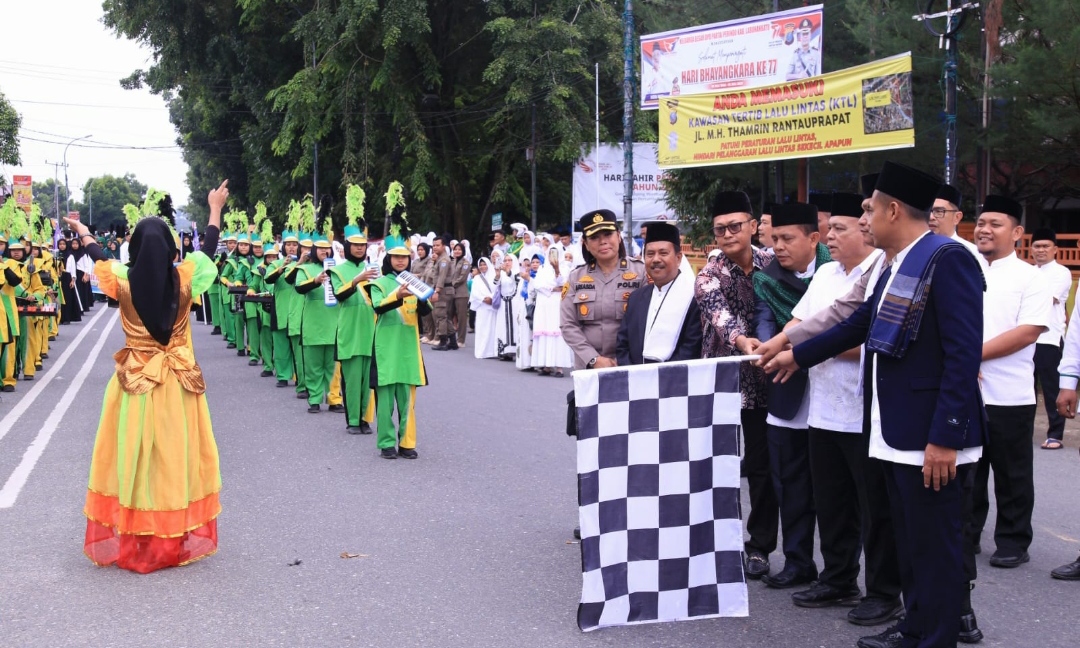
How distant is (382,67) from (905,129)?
17.9m

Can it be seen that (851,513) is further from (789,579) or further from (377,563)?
(377,563)

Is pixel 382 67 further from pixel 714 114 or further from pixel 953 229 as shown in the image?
pixel 953 229

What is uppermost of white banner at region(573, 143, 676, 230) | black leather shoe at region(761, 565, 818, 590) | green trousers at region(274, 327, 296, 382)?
white banner at region(573, 143, 676, 230)

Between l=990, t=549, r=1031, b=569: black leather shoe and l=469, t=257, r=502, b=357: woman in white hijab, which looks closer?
l=990, t=549, r=1031, b=569: black leather shoe

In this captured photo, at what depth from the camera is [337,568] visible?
6227mm

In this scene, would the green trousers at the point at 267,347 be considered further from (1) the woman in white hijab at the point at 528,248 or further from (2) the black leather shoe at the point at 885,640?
(2) the black leather shoe at the point at 885,640

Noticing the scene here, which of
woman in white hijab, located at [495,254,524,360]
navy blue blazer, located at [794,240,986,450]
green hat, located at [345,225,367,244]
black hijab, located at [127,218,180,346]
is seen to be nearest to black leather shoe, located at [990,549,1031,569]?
navy blue blazer, located at [794,240,986,450]

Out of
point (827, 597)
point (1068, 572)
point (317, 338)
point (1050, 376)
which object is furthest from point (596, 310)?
point (317, 338)

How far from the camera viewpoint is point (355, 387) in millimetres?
11062

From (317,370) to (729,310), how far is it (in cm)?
774

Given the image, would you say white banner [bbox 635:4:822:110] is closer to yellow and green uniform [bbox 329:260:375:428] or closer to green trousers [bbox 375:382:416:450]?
yellow and green uniform [bbox 329:260:375:428]

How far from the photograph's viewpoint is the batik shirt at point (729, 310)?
19.4ft

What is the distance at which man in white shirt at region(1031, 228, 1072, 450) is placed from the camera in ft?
33.4

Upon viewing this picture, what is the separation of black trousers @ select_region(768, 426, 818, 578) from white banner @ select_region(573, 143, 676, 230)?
27.1 metres
